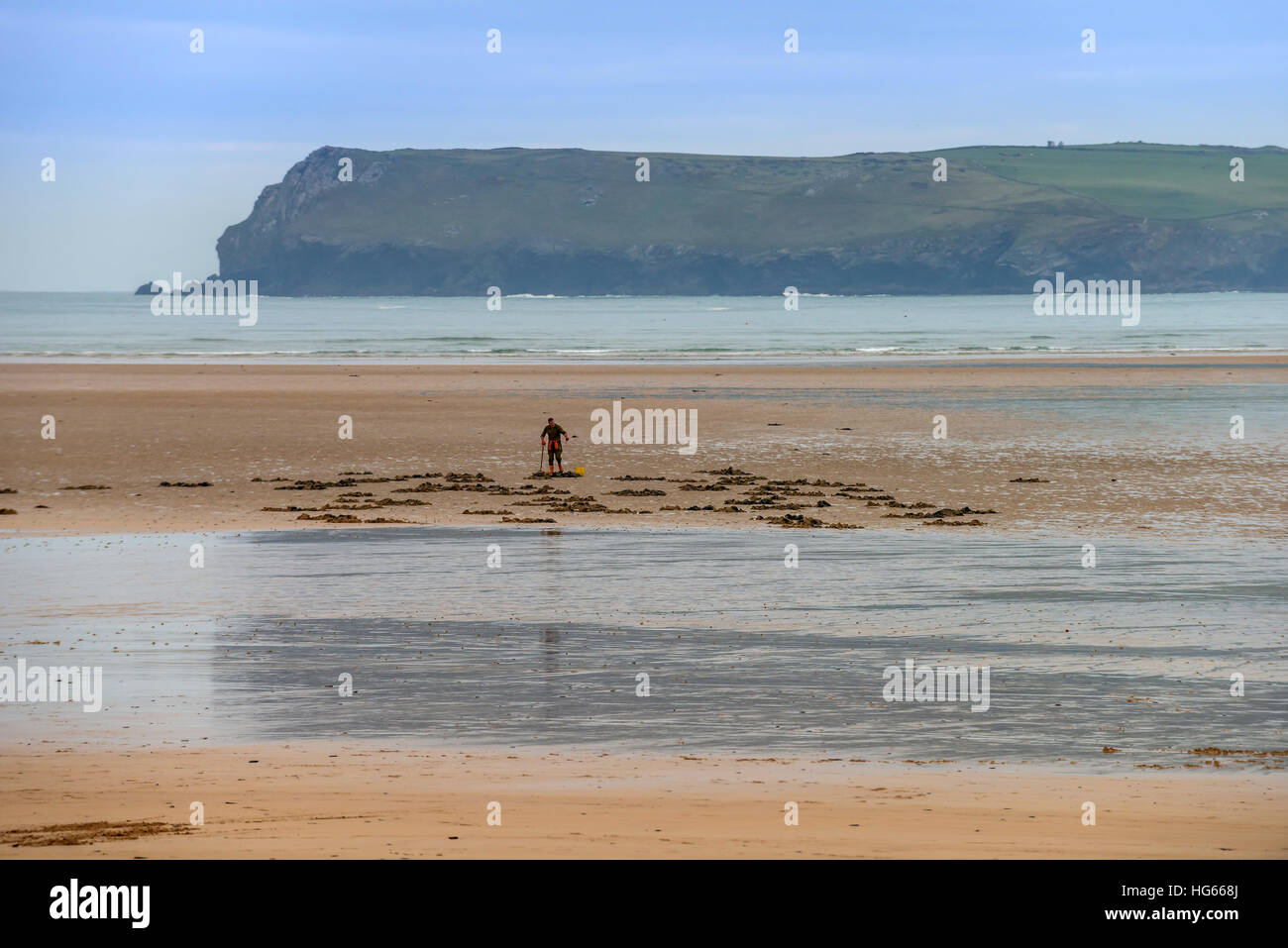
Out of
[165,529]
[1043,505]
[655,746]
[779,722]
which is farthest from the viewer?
[1043,505]

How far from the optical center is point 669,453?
111 ft

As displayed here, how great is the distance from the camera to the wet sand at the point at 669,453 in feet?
84.1

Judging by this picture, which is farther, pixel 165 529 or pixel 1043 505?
pixel 1043 505

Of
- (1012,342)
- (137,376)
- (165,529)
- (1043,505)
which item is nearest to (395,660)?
(165,529)

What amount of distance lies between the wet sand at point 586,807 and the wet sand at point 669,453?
46.4 ft

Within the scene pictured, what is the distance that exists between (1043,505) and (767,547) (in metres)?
7.08

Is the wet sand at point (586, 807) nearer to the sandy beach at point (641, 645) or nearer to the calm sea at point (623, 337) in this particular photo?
the sandy beach at point (641, 645)

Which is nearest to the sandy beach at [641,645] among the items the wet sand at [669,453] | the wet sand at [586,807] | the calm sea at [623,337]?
the wet sand at [586,807]

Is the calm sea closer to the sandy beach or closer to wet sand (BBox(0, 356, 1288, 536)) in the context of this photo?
wet sand (BBox(0, 356, 1288, 536))

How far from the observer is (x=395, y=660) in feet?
46.0

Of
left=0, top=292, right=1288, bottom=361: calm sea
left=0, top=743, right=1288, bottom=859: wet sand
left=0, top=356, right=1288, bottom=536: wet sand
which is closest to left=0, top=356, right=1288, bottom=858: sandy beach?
left=0, top=743, right=1288, bottom=859: wet sand

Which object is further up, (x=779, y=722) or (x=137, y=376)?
(x=137, y=376)

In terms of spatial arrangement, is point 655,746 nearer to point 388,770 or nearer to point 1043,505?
point 388,770

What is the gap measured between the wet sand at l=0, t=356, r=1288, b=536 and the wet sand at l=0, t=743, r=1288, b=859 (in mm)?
14153
